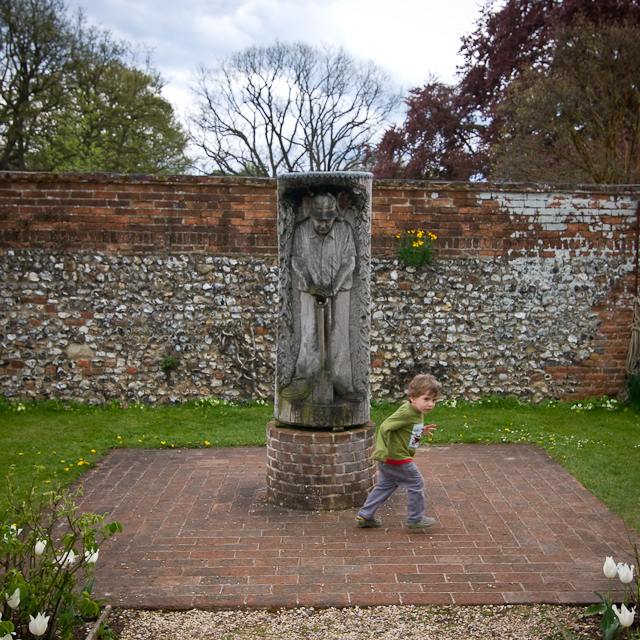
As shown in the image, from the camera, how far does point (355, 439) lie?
5.67 meters

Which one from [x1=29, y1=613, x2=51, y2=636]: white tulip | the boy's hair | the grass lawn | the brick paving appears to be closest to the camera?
[x1=29, y1=613, x2=51, y2=636]: white tulip

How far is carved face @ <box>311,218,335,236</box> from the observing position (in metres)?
5.56

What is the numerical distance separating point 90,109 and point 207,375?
699 inches

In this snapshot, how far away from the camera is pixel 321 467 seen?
Result: 18.4ft

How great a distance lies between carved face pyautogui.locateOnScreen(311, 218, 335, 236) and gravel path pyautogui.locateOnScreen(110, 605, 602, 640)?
2885 mm

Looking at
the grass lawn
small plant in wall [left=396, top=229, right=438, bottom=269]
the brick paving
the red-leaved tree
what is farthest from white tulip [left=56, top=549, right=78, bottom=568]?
the red-leaved tree

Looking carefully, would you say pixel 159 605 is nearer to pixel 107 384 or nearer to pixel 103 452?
pixel 103 452

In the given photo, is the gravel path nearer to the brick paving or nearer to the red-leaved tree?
the brick paving

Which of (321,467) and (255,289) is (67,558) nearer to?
(321,467)

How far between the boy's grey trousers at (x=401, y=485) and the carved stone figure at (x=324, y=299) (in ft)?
2.09

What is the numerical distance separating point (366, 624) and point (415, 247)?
607 cm

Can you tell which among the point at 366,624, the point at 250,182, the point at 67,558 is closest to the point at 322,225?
the point at 366,624

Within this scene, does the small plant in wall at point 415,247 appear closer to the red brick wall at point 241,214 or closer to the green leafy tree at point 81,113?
the red brick wall at point 241,214

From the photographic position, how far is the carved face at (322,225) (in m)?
5.56
